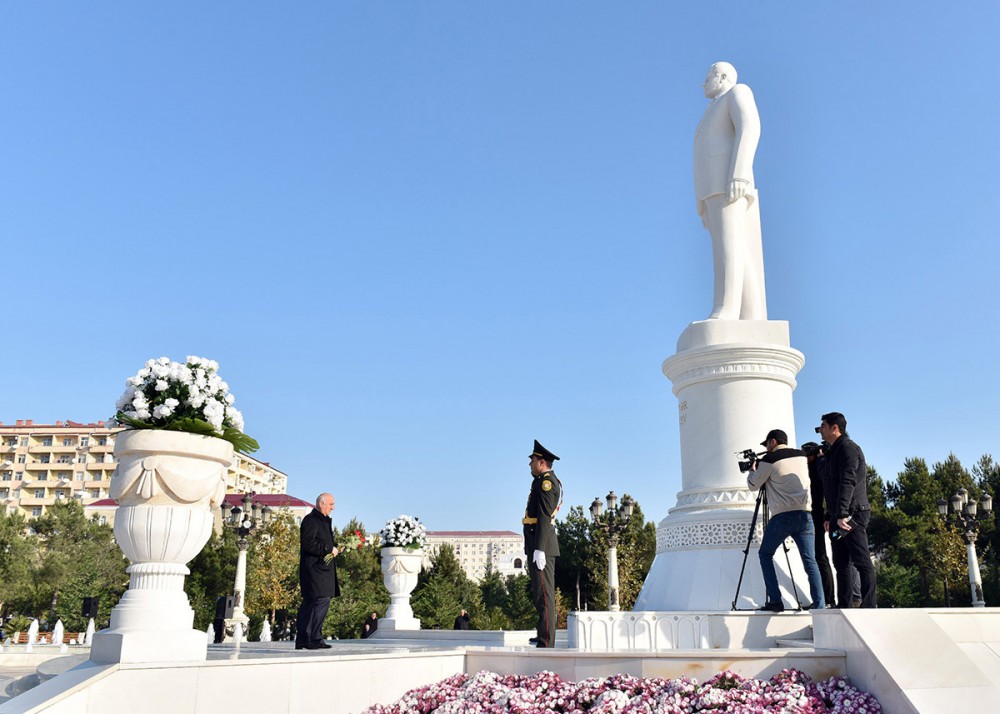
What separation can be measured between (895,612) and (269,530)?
4504 cm

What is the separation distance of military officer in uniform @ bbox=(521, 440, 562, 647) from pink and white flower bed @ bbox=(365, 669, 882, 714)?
1630 mm

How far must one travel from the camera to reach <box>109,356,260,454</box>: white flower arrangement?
6.99 m

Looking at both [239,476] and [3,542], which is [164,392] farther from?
[239,476]

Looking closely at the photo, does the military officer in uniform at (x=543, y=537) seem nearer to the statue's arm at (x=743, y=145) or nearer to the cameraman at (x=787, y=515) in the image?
the cameraman at (x=787, y=515)

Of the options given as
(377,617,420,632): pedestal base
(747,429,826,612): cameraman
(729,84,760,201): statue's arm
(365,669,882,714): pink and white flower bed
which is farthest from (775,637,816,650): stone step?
(377,617,420,632): pedestal base

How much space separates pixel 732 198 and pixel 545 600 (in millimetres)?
8809

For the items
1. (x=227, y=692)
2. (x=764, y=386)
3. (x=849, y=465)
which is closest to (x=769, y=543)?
(x=849, y=465)

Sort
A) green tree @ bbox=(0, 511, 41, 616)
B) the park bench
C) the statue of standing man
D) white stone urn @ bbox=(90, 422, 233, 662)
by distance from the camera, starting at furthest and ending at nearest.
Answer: green tree @ bbox=(0, 511, 41, 616)
the park bench
the statue of standing man
white stone urn @ bbox=(90, 422, 233, 662)

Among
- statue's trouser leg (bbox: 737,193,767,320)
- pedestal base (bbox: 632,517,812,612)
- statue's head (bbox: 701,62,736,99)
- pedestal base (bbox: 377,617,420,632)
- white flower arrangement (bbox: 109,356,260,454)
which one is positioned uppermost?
statue's head (bbox: 701,62,736,99)

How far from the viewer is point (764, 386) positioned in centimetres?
1291

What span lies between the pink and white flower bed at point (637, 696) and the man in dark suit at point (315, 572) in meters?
2.36

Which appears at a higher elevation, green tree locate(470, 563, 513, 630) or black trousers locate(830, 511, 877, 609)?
black trousers locate(830, 511, 877, 609)

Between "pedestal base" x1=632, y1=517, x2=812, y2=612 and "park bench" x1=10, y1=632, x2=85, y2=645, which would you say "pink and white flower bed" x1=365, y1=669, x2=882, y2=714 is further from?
"park bench" x1=10, y1=632, x2=85, y2=645

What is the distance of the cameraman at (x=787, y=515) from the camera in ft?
28.4
